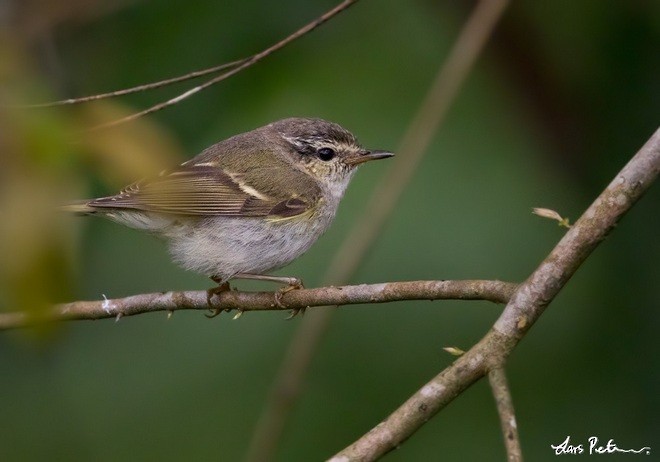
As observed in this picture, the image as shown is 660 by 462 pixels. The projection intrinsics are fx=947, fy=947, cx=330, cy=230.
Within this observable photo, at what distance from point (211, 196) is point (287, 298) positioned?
1093 mm

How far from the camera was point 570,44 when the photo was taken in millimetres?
5203

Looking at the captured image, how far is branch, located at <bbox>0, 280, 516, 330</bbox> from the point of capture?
3.07 metres

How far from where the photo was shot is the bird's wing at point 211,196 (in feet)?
14.0

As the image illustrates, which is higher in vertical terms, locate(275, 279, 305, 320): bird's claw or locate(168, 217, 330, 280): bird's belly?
locate(168, 217, 330, 280): bird's belly

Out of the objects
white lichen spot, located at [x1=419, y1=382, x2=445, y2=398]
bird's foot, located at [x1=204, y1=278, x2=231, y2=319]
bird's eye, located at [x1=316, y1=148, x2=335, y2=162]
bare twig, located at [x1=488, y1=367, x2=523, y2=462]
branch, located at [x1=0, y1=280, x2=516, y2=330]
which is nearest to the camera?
bare twig, located at [x1=488, y1=367, x2=523, y2=462]

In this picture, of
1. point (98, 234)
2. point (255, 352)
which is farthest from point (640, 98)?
point (98, 234)

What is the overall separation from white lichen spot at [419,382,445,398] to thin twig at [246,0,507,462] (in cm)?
124

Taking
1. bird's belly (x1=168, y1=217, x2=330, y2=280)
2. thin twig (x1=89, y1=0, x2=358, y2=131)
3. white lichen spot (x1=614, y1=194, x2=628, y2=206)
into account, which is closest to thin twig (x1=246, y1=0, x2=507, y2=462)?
bird's belly (x1=168, y1=217, x2=330, y2=280)

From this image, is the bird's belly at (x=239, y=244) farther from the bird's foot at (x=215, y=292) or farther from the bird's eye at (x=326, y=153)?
the bird's eye at (x=326, y=153)

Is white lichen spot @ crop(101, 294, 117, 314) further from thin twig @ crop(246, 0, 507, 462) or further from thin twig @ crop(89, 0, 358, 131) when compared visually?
thin twig @ crop(246, 0, 507, 462)

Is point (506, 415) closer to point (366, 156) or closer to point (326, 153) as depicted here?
point (366, 156)

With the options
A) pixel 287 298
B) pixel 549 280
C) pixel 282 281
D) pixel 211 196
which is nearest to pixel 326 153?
pixel 211 196

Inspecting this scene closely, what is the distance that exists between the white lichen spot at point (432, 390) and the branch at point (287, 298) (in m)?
0.31

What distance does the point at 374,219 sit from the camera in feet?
13.9
